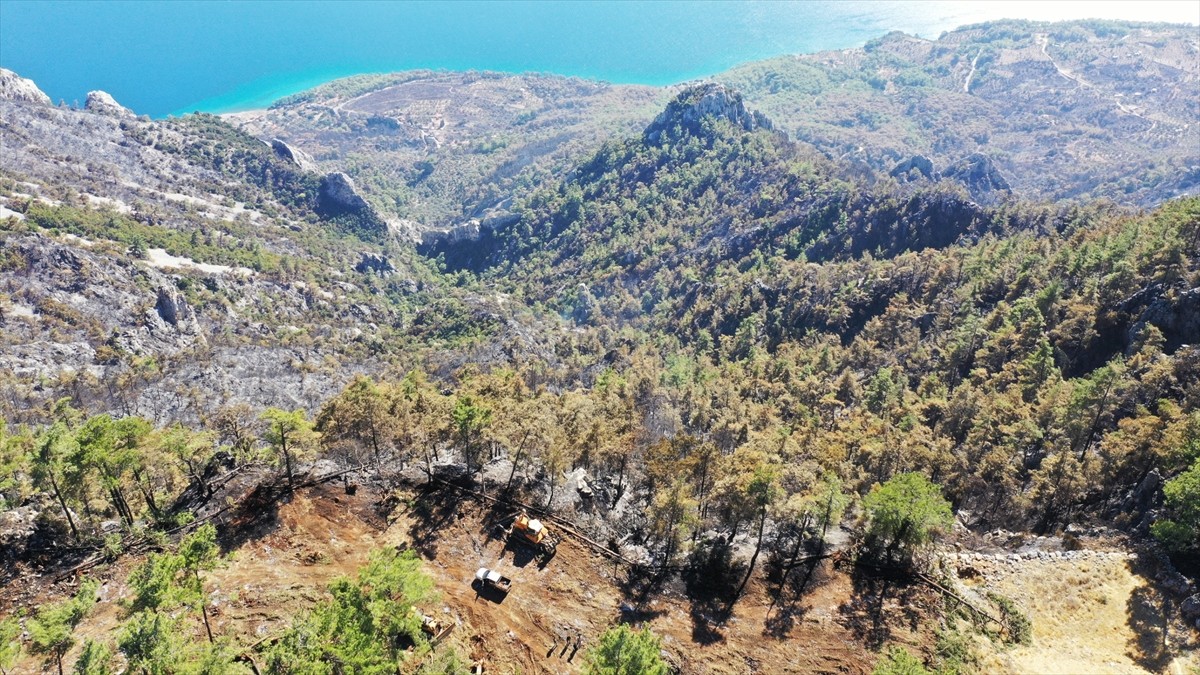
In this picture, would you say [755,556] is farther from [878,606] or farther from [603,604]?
[603,604]

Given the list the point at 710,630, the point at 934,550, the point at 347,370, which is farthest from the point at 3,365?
the point at 934,550

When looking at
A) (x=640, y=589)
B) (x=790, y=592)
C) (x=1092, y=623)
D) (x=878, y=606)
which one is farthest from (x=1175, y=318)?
(x=640, y=589)

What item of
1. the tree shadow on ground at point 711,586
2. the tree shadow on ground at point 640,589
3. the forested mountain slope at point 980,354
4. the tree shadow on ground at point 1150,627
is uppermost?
the tree shadow on ground at point 640,589

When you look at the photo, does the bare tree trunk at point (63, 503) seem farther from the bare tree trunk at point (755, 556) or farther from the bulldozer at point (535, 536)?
the bare tree trunk at point (755, 556)

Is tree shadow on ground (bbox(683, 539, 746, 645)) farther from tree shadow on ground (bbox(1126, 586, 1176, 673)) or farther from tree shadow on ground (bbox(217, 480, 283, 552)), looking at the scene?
tree shadow on ground (bbox(217, 480, 283, 552))

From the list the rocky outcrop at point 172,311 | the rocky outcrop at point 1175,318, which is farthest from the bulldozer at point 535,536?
the rocky outcrop at point 172,311

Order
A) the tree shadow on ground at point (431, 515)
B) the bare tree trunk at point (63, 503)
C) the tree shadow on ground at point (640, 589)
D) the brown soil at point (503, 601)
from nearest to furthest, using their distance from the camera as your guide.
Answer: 1. the brown soil at point (503, 601)
2. the tree shadow on ground at point (640, 589)
3. the bare tree trunk at point (63, 503)
4. the tree shadow on ground at point (431, 515)

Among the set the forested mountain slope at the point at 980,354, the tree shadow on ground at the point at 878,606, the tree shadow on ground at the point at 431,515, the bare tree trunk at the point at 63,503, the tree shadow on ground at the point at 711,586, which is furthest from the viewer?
the forested mountain slope at the point at 980,354

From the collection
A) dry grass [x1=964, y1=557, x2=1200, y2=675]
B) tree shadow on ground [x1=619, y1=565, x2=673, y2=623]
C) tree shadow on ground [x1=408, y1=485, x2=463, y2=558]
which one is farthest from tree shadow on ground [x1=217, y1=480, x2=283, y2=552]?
dry grass [x1=964, y1=557, x2=1200, y2=675]
